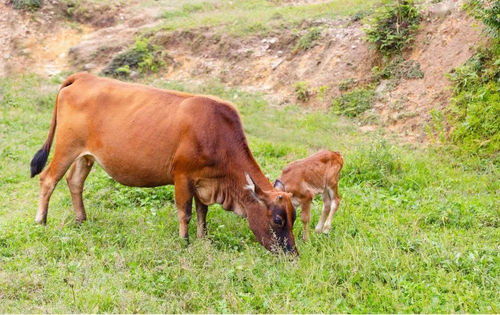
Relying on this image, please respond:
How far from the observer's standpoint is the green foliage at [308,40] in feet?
57.2

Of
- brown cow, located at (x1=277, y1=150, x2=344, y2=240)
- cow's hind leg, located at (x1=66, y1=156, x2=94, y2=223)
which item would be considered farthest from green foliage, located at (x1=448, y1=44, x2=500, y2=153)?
cow's hind leg, located at (x1=66, y1=156, x2=94, y2=223)

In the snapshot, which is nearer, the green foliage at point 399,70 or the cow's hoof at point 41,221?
the cow's hoof at point 41,221

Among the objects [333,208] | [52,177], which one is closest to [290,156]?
[333,208]

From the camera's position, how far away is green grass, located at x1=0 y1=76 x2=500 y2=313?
19.5ft

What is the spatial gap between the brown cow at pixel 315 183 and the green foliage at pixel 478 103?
388cm

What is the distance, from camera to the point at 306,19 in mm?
18703

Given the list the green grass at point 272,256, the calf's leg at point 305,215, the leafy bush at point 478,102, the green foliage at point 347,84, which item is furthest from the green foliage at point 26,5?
the calf's leg at point 305,215

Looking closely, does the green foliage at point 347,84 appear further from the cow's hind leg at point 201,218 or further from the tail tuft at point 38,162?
the tail tuft at point 38,162

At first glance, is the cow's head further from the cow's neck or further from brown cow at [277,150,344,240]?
brown cow at [277,150,344,240]

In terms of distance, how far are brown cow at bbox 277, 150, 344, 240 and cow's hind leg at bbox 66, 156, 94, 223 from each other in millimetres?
2974

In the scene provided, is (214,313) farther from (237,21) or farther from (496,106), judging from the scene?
(237,21)

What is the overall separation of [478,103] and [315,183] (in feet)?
17.1

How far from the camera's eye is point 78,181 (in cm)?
879

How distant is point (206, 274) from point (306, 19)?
13686mm
